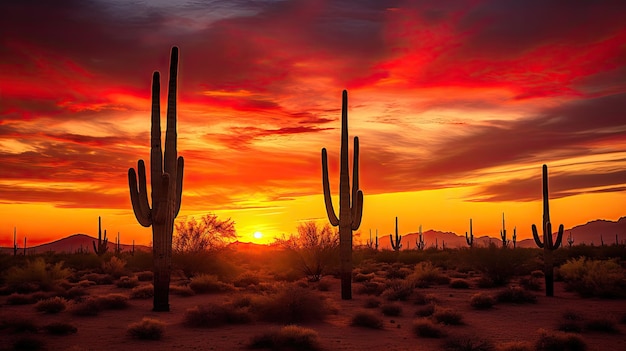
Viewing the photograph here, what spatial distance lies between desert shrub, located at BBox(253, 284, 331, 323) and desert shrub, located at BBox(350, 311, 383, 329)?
1334mm

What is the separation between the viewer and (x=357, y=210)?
27266 millimetres

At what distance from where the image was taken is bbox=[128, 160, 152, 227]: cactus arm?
853 inches

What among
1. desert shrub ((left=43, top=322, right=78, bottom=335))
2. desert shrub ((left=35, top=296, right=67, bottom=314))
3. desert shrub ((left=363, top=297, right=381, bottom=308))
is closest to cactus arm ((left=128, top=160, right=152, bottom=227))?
desert shrub ((left=35, top=296, right=67, bottom=314))

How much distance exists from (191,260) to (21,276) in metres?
9.86

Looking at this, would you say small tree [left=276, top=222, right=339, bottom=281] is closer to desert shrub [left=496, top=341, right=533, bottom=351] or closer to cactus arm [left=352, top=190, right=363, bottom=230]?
cactus arm [left=352, top=190, right=363, bottom=230]

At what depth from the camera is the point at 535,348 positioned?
15.8 meters

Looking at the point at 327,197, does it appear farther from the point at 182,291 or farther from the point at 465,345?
the point at 465,345

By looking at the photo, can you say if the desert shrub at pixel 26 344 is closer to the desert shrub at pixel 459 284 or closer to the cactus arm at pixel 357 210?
the cactus arm at pixel 357 210

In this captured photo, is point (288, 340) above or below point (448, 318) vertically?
above

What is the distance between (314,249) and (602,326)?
21581 millimetres

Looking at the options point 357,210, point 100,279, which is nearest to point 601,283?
point 357,210

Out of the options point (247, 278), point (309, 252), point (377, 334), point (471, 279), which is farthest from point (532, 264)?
point (377, 334)

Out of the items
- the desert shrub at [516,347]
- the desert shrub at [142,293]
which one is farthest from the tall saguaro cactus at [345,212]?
the desert shrub at [516,347]

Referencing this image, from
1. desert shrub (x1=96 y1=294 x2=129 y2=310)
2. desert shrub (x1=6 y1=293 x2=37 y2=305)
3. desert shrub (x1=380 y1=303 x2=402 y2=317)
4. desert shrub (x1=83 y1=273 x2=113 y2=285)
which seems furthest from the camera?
desert shrub (x1=83 y1=273 x2=113 y2=285)
